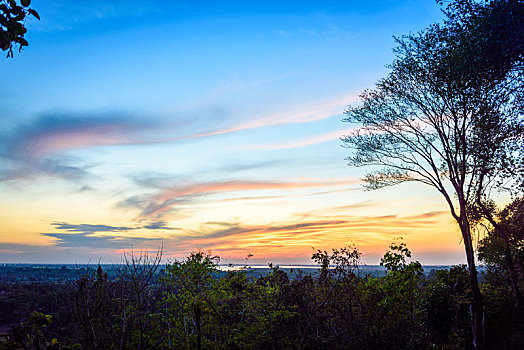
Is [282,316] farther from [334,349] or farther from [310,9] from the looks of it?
[310,9]

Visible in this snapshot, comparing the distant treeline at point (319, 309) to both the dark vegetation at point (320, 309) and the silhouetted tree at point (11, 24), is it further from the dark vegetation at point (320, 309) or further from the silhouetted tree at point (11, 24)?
the silhouetted tree at point (11, 24)

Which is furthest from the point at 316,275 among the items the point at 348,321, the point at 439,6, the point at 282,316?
the point at 439,6

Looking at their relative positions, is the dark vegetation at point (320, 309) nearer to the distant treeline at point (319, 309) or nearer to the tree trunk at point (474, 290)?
the distant treeline at point (319, 309)

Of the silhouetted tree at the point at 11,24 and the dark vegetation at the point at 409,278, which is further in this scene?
the dark vegetation at the point at 409,278

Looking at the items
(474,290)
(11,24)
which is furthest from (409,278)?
(11,24)

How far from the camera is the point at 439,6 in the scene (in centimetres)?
1134

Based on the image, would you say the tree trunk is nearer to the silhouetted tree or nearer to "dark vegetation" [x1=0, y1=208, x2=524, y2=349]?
"dark vegetation" [x1=0, y1=208, x2=524, y2=349]

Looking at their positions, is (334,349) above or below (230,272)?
below

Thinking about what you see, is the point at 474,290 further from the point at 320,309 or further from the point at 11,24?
the point at 11,24

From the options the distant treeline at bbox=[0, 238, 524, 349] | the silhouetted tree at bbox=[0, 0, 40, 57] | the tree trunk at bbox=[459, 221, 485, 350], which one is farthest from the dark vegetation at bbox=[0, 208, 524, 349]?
the silhouetted tree at bbox=[0, 0, 40, 57]

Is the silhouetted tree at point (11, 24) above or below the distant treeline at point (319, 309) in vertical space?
above

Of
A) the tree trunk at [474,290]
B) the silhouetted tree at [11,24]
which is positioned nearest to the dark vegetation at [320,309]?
the tree trunk at [474,290]

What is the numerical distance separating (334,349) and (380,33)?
10954 mm

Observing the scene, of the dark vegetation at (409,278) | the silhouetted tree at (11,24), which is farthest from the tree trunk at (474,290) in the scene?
the silhouetted tree at (11,24)
